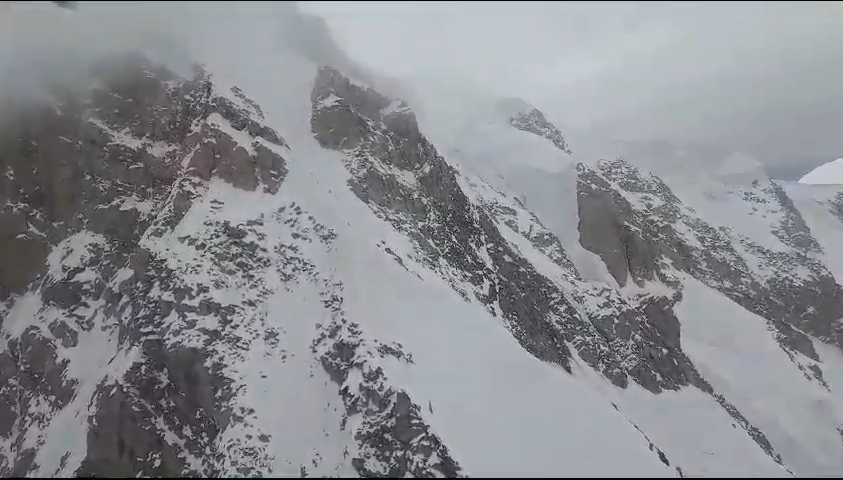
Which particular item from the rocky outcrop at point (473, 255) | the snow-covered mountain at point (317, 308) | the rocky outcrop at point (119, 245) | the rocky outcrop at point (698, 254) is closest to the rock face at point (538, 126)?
the rocky outcrop at point (698, 254)

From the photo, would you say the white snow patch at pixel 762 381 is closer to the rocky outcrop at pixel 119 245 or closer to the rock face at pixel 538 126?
the rock face at pixel 538 126

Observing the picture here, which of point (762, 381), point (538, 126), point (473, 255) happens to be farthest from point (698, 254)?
point (473, 255)

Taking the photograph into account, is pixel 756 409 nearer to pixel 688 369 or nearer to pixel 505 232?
pixel 688 369


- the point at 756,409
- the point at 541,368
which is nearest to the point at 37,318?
the point at 541,368

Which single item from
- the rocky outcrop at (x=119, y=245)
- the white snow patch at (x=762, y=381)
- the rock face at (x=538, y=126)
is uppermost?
the rocky outcrop at (x=119, y=245)

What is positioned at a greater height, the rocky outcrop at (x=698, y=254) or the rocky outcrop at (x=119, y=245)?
the rocky outcrop at (x=119, y=245)

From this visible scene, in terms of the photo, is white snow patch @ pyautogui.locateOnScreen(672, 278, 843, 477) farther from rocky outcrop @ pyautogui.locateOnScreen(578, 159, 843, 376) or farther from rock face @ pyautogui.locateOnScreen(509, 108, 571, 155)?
rock face @ pyautogui.locateOnScreen(509, 108, 571, 155)

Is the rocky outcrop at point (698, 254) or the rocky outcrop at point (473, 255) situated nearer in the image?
the rocky outcrop at point (473, 255)

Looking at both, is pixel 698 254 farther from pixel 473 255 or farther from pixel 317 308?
pixel 317 308
